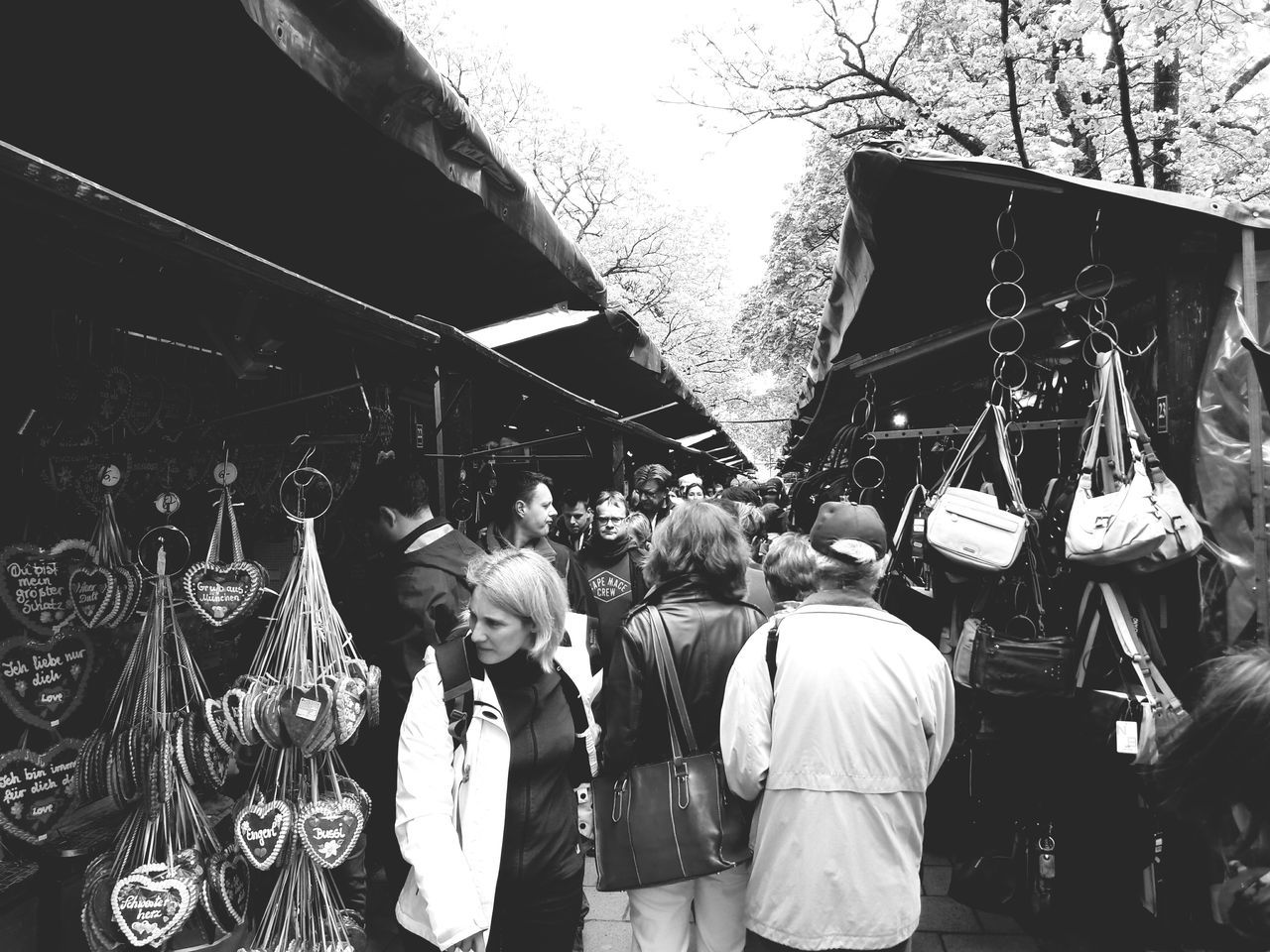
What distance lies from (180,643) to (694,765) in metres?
1.67

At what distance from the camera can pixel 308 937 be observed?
2584 millimetres

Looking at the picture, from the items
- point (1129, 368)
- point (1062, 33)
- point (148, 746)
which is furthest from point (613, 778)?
point (1062, 33)

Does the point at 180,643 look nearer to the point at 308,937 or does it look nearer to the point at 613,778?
the point at 308,937

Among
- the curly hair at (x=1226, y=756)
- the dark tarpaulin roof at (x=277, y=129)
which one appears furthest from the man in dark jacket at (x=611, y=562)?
the curly hair at (x=1226, y=756)

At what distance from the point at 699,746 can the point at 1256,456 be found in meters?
2.19

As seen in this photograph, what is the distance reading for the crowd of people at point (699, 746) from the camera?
2.29 meters

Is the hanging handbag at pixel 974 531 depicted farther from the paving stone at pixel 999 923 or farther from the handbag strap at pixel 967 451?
the paving stone at pixel 999 923

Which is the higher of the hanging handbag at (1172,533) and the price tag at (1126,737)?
the hanging handbag at (1172,533)

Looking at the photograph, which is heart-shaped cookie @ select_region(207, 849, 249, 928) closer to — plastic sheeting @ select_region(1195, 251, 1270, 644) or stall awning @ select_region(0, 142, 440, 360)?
stall awning @ select_region(0, 142, 440, 360)

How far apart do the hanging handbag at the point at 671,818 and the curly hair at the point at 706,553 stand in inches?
16.1

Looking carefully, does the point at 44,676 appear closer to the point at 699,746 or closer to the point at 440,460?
the point at 699,746

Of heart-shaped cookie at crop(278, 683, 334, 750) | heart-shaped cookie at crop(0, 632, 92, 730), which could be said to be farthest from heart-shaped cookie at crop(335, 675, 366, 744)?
heart-shaped cookie at crop(0, 632, 92, 730)

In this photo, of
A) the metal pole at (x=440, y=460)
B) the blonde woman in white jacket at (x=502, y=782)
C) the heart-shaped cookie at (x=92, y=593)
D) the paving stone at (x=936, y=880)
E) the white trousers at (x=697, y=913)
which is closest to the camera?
the heart-shaped cookie at (x=92, y=593)

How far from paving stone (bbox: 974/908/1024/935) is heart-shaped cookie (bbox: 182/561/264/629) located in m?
3.50
